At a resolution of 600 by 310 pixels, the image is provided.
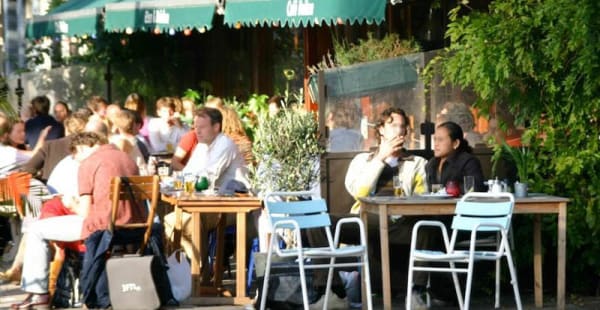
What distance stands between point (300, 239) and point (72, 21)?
9.48 m

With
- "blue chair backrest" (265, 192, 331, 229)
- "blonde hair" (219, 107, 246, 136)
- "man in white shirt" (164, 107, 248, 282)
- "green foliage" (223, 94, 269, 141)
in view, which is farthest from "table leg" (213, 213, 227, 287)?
"green foliage" (223, 94, 269, 141)

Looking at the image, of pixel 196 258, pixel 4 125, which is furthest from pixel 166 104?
pixel 196 258

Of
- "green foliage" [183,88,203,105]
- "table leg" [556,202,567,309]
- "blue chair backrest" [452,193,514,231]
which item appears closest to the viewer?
"blue chair backrest" [452,193,514,231]

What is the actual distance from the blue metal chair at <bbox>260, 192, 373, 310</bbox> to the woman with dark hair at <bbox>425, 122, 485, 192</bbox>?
106cm

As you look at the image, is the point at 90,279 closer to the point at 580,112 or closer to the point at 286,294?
the point at 286,294

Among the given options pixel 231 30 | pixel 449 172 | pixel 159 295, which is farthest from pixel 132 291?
pixel 231 30

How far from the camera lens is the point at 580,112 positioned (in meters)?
12.4

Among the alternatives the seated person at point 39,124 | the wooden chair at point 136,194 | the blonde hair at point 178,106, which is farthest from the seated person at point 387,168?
the blonde hair at point 178,106

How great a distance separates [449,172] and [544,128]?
3.25 ft

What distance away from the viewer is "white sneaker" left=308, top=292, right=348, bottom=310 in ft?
39.4

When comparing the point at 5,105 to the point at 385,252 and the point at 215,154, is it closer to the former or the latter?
the point at 385,252

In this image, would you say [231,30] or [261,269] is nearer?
[261,269]

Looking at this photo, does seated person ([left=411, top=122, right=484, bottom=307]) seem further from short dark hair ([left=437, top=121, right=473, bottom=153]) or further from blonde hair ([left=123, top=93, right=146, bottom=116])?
blonde hair ([left=123, top=93, right=146, bottom=116])

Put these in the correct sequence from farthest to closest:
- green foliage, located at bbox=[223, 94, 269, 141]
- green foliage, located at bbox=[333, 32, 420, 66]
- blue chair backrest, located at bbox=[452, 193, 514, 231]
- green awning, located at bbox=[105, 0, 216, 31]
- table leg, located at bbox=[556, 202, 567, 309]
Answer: green foliage, located at bbox=[223, 94, 269, 141]
green awning, located at bbox=[105, 0, 216, 31]
green foliage, located at bbox=[333, 32, 420, 66]
table leg, located at bbox=[556, 202, 567, 309]
blue chair backrest, located at bbox=[452, 193, 514, 231]
